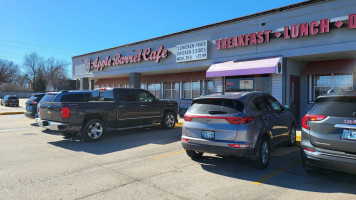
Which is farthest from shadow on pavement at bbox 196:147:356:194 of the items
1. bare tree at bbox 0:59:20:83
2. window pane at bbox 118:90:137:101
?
bare tree at bbox 0:59:20:83

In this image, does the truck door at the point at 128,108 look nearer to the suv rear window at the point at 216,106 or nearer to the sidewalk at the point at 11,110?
the suv rear window at the point at 216,106

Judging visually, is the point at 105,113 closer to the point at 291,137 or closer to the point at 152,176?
the point at 152,176

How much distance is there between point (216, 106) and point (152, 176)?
79.4 inches

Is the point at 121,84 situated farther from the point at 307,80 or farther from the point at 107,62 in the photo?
the point at 307,80

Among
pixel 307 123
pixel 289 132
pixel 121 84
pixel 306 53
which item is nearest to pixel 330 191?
pixel 307 123

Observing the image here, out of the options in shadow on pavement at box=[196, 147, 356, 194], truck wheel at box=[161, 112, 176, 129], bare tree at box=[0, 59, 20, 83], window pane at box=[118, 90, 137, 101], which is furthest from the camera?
bare tree at box=[0, 59, 20, 83]

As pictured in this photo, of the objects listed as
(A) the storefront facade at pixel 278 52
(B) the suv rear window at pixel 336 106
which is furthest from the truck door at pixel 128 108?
(B) the suv rear window at pixel 336 106

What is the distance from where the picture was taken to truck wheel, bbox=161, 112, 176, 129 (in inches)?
446

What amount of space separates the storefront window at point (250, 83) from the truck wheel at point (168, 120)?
3.94m

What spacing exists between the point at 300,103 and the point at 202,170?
937cm

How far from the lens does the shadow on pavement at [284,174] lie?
181 inches

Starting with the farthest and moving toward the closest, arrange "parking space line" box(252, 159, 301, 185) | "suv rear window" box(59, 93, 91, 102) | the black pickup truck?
"suv rear window" box(59, 93, 91, 102) < the black pickup truck < "parking space line" box(252, 159, 301, 185)

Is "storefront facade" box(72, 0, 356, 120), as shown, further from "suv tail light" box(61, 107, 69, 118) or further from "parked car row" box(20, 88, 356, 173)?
"suv tail light" box(61, 107, 69, 118)

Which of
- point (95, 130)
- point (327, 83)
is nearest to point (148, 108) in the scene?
point (95, 130)
